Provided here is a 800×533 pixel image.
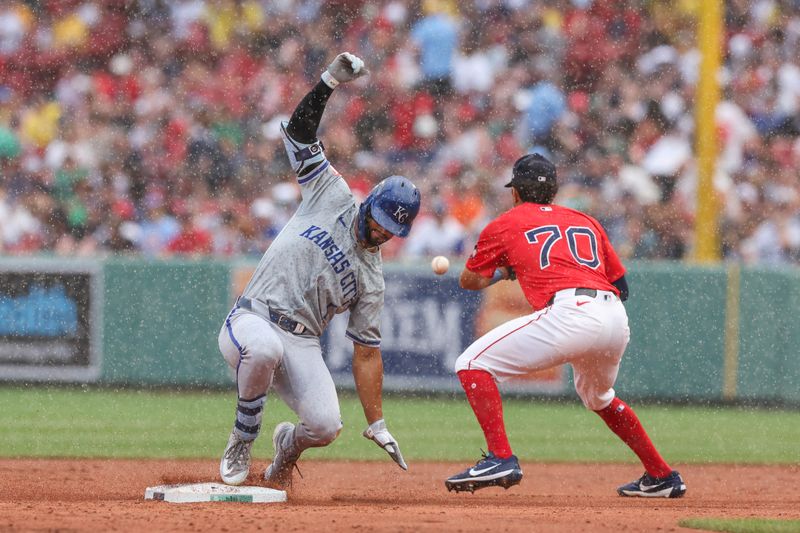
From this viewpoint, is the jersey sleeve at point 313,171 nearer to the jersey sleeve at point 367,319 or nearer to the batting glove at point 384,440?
the jersey sleeve at point 367,319

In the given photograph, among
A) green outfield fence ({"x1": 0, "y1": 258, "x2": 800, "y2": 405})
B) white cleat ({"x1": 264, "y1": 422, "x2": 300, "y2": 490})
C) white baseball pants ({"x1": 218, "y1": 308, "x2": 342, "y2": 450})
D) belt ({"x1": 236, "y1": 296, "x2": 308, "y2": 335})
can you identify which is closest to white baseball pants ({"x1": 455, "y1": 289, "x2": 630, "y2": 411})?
white baseball pants ({"x1": 218, "y1": 308, "x2": 342, "y2": 450})

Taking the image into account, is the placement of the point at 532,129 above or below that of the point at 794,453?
above

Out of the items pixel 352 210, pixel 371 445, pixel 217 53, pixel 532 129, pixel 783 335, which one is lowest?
pixel 371 445

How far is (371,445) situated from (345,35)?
6.74m

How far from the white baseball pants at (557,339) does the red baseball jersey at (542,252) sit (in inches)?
3.1

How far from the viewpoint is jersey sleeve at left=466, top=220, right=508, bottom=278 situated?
621 cm

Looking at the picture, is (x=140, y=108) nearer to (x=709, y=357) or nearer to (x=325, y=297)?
(x=709, y=357)

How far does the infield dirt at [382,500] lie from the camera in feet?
16.3

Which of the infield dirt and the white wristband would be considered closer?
the infield dirt

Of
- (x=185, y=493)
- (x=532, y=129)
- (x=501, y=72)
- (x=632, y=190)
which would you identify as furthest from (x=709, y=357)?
(x=185, y=493)

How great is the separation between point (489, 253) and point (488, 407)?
0.75 meters

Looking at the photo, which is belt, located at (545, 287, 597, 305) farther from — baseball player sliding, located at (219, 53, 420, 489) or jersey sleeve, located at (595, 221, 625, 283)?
baseball player sliding, located at (219, 53, 420, 489)

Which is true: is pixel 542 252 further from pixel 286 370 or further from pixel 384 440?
pixel 286 370

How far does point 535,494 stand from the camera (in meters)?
7.02
